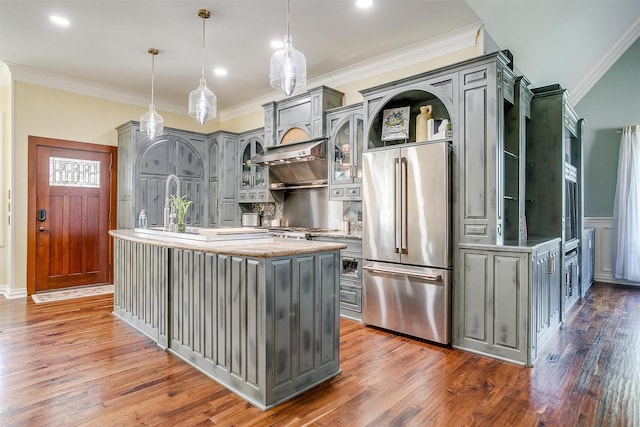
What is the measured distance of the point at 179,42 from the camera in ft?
13.5

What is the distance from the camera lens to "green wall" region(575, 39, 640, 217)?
18.9 ft

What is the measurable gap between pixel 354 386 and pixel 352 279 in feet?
5.47

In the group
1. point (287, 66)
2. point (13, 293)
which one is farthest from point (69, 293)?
point (287, 66)

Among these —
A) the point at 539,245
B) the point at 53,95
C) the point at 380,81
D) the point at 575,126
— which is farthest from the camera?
the point at 53,95

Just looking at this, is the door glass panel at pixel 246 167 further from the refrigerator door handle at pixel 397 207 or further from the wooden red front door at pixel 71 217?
the refrigerator door handle at pixel 397 207

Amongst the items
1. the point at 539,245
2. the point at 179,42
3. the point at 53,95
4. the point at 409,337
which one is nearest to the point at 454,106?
the point at 539,245

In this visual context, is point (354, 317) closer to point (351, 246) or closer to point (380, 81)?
point (351, 246)

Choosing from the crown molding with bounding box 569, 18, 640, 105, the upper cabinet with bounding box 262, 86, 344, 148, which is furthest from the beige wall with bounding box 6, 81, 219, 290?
the crown molding with bounding box 569, 18, 640, 105

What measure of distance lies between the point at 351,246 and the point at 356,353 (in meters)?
1.29

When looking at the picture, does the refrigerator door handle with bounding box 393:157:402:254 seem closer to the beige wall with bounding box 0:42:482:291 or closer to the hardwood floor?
the hardwood floor

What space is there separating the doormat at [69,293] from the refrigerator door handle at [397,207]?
430cm

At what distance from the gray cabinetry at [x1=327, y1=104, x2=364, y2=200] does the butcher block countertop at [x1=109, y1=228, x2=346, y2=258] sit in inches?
64.1

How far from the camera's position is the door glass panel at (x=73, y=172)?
5.28 meters

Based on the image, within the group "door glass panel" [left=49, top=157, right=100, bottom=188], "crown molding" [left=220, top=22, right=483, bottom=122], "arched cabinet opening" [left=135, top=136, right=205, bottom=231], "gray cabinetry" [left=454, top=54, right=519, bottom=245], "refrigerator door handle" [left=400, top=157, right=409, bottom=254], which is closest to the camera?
"gray cabinetry" [left=454, top=54, right=519, bottom=245]
